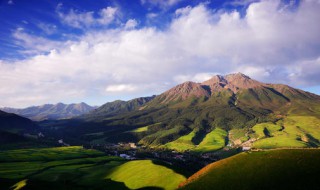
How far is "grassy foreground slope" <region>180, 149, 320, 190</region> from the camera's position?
43688mm

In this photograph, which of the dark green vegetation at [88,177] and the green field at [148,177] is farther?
the dark green vegetation at [88,177]

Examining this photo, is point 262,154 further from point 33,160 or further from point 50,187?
point 33,160

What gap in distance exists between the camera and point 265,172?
48344 millimetres

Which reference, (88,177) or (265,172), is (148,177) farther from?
(265,172)

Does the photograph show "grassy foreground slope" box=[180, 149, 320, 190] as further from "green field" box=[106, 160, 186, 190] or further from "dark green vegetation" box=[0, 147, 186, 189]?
"dark green vegetation" box=[0, 147, 186, 189]

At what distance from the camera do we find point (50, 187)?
81.1m

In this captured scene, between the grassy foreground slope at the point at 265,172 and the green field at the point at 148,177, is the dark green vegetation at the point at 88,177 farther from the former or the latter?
the grassy foreground slope at the point at 265,172

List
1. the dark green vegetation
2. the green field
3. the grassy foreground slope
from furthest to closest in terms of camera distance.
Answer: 1. the dark green vegetation
2. the green field
3. the grassy foreground slope

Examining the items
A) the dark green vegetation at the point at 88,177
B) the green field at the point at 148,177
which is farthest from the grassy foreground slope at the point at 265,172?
the dark green vegetation at the point at 88,177

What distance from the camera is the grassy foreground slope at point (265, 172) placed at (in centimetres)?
4369

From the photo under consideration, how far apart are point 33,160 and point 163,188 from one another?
114 metres

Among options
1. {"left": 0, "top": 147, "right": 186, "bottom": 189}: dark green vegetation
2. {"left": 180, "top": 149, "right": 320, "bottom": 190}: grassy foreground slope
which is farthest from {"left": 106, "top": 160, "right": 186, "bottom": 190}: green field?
{"left": 180, "top": 149, "right": 320, "bottom": 190}: grassy foreground slope

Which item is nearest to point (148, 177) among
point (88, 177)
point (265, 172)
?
point (88, 177)

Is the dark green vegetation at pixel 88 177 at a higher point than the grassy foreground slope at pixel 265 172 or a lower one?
lower
